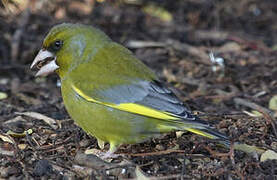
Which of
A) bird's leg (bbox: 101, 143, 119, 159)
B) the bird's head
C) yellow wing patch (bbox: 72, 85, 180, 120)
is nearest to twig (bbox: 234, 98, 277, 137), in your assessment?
yellow wing patch (bbox: 72, 85, 180, 120)

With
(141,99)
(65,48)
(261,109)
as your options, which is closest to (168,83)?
(261,109)

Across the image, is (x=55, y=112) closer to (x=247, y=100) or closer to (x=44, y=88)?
(x=44, y=88)

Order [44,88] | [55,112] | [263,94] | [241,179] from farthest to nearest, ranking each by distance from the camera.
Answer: [44,88]
[263,94]
[55,112]
[241,179]

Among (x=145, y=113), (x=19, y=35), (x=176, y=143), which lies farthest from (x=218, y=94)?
(x=19, y=35)

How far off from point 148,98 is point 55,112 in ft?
5.03

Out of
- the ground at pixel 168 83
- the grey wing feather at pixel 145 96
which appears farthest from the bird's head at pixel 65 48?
the ground at pixel 168 83

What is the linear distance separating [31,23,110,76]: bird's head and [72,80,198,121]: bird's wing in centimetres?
32

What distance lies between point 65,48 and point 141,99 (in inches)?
34.3

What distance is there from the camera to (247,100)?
5598mm

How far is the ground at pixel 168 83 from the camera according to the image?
152 inches

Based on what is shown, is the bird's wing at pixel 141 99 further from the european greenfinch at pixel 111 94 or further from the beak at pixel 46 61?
the beak at pixel 46 61

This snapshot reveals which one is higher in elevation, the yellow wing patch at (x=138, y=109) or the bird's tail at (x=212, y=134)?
the bird's tail at (x=212, y=134)

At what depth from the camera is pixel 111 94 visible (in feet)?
13.5

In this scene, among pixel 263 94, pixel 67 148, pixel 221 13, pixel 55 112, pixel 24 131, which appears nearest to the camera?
pixel 67 148
